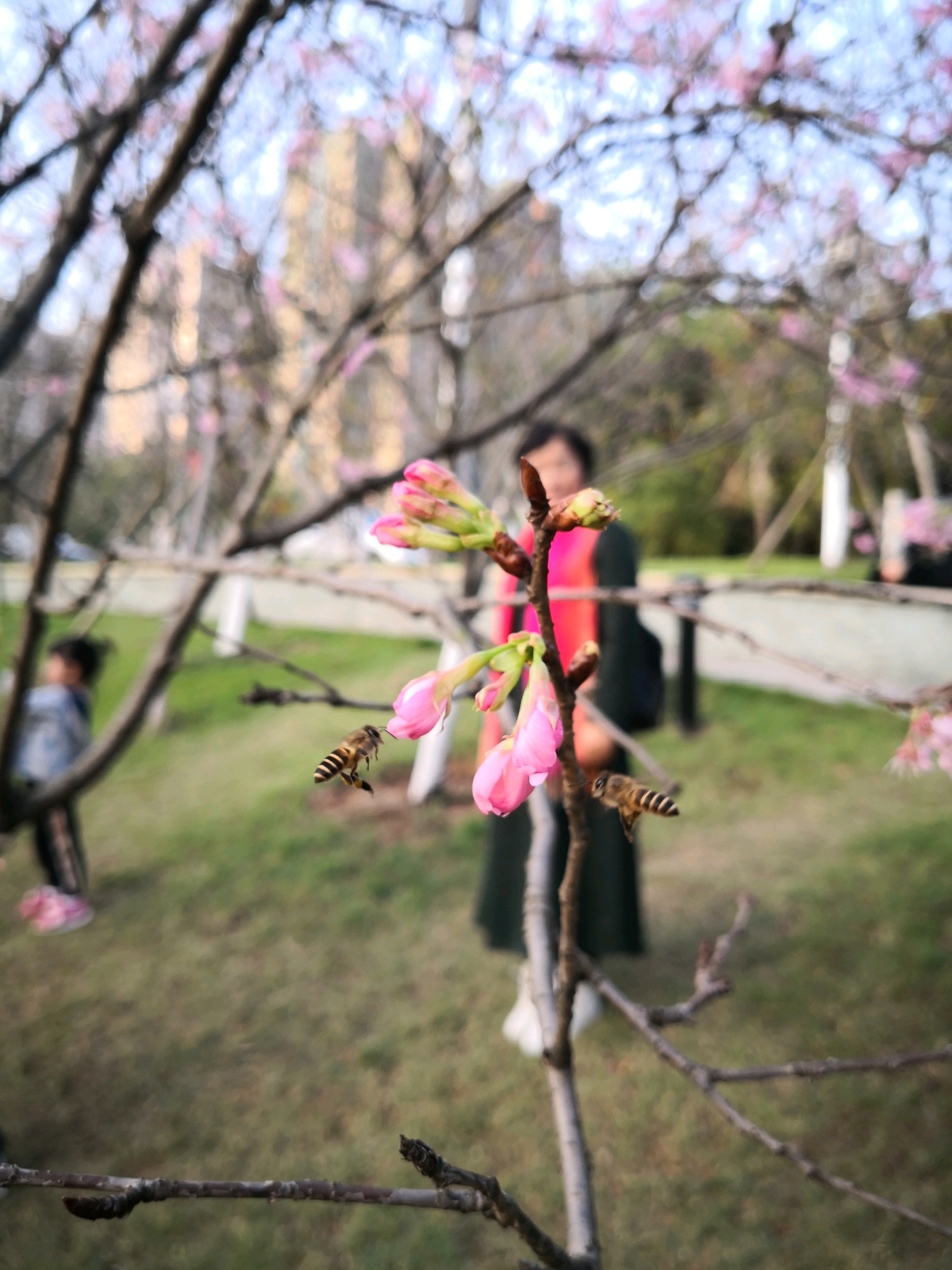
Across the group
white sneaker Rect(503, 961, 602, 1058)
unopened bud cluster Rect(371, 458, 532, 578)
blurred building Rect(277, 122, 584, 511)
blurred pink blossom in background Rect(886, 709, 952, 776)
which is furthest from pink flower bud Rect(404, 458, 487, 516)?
blurred building Rect(277, 122, 584, 511)

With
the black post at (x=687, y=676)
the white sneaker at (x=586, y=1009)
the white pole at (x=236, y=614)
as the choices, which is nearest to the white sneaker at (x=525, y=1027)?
the white sneaker at (x=586, y=1009)

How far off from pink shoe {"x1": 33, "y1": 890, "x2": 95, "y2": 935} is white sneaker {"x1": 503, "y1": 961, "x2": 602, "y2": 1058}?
1.99m

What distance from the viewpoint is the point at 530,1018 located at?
2.54 m

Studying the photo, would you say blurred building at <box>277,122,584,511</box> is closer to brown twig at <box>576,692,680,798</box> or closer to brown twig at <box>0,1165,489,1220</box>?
brown twig at <box>576,692,680,798</box>

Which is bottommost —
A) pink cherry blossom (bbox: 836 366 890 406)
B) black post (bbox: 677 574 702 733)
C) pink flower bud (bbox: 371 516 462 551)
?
black post (bbox: 677 574 702 733)

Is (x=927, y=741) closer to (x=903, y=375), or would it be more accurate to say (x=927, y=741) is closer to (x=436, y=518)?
(x=436, y=518)

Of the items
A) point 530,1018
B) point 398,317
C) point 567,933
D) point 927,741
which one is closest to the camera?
point 567,933

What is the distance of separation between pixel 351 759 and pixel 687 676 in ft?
18.5

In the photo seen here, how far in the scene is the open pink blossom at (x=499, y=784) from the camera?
19.5 inches

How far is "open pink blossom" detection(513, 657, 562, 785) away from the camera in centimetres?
48

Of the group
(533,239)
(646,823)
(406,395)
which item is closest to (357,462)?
(406,395)

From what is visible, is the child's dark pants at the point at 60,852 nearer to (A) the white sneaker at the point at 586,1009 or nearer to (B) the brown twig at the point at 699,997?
(A) the white sneaker at the point at 586,1009

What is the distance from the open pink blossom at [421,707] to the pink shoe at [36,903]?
3.64m

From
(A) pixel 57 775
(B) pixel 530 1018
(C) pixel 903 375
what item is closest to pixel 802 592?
(B) pixel 530 1018
